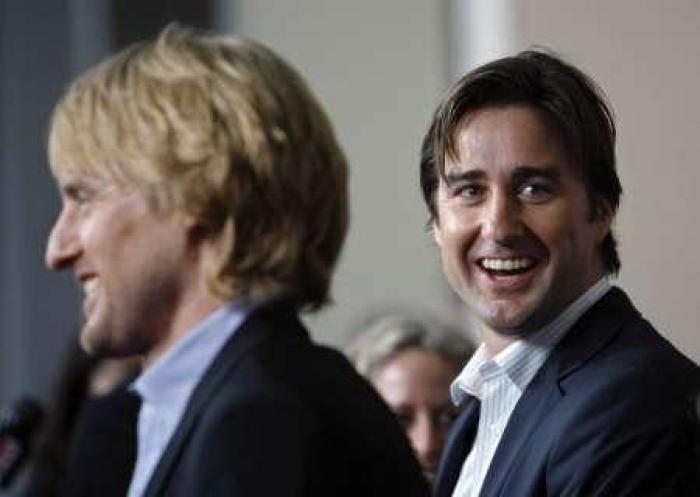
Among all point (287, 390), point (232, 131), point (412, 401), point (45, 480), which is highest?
point (232, 131)

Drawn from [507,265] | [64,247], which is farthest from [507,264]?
[64,247]

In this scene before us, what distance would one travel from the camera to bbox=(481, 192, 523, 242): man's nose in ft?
6.11

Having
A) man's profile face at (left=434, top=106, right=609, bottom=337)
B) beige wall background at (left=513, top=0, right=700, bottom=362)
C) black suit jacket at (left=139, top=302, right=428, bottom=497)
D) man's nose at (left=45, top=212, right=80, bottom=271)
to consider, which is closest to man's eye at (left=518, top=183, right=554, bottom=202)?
man's profile face at (left=434, top=106, right=609, bottom=337)

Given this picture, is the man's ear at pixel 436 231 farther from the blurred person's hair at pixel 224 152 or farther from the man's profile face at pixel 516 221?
the blurred person's hair at pixel 224 152

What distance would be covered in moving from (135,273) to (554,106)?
25.5 inches

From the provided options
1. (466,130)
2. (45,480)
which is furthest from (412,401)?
(466,130)

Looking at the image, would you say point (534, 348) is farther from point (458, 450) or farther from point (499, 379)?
point (458, 450)

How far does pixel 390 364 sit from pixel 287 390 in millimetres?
1232

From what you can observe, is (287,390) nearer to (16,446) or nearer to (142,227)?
(142,227)

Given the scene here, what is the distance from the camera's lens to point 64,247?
7.55 feet

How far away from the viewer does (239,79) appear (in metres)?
2.34

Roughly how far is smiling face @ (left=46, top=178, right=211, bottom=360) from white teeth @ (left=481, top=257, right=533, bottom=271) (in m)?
0.49

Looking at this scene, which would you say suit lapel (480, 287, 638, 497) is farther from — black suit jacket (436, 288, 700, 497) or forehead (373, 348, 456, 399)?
forehead (373, 348, 456, 399)

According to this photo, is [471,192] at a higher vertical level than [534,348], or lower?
higher
